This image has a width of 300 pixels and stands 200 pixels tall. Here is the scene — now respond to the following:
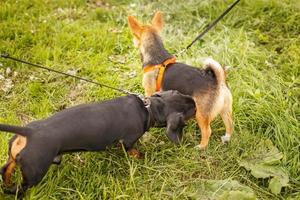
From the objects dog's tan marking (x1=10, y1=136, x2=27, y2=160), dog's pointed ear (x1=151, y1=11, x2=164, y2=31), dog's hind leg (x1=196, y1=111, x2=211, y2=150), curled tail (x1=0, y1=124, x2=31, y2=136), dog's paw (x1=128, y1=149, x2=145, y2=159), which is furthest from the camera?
dog's pointed ear (x1=151, y1=11, x2=164, y2=31)

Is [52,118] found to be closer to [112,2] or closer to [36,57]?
[36,57]

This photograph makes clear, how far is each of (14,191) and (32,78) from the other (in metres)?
2.05

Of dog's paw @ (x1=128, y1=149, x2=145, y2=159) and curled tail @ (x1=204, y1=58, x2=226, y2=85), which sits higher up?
curled tail @ (x1=204, y1=58, x2=226, y2=85)

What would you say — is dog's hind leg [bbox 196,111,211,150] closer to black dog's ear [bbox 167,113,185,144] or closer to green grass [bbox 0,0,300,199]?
green grass [bbox 0,0,300,199]

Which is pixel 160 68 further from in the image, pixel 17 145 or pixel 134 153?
pixel 17 145

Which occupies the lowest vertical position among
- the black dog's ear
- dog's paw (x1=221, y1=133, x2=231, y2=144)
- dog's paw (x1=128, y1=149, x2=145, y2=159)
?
dog's paw (x1=221, y1=133, x2=231, y2=144)

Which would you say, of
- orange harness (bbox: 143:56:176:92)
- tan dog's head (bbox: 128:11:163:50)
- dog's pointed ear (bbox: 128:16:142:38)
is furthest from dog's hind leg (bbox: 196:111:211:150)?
dog's pointed ear (bbox: 128:16:142:38)

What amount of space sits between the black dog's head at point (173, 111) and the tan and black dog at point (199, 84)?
0.20 m

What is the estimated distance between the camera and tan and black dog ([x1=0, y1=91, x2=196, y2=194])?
3.26m

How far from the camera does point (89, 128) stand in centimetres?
358

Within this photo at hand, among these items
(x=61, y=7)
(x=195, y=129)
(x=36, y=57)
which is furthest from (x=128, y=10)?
(x=195, y=129)

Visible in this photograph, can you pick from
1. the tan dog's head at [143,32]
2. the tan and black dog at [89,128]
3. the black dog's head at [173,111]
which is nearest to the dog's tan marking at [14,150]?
the tan and black dog at [89,128]

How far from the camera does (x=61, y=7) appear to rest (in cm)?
674

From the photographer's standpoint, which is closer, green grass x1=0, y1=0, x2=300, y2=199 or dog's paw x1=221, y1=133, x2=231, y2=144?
green grass x1=0, y1=0, x2=300, y2=199
